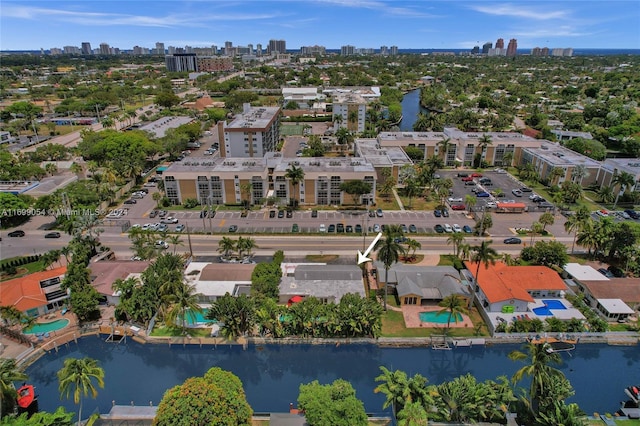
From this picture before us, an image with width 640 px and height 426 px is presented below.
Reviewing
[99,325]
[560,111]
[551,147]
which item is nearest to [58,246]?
[99,325]

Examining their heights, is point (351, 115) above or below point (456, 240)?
above

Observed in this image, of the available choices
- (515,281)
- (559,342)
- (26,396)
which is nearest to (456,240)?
(515,281)

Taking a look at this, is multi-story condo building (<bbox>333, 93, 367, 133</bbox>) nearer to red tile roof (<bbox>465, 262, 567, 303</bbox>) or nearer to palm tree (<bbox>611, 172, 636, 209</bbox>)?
palm tree (<bbox>611, 172, 636, 209</bbox>)

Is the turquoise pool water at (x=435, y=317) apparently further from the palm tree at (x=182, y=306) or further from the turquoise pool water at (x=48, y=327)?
the turquoise pool water at (x=48, y=327)

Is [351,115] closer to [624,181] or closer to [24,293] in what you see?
[624,181]

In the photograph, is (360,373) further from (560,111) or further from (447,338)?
(560,111)

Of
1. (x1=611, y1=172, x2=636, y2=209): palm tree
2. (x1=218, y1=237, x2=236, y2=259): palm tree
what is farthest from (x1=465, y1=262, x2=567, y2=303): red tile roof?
(x1=611, y1=172, x2=636, y2=209): palm tree
